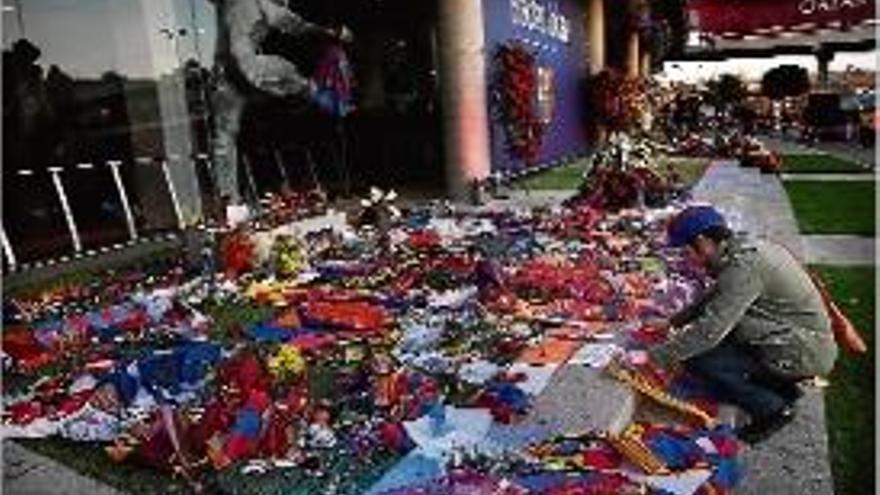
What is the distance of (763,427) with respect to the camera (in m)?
5.91

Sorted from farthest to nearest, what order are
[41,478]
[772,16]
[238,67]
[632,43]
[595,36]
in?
[772,16]
[632,43]
[595,36]
[238,67]
[41,478]

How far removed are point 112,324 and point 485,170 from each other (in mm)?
9278

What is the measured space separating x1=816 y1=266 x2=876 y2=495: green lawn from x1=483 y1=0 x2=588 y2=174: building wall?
10.5m

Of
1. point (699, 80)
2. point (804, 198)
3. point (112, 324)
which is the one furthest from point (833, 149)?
point (699, 80)

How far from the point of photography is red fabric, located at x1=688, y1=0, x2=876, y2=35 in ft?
150

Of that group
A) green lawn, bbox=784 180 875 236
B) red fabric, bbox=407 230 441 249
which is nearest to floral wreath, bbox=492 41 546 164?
green lawn, bbox=784 180 875 236

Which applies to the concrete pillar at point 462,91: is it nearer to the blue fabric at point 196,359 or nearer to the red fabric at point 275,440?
the blue fabric at point 196,359

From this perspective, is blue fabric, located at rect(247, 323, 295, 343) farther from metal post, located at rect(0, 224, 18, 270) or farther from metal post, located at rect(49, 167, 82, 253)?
metal post, located at rect(49, 167, 82, 253)

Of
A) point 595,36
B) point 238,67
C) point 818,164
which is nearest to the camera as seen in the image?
point 238,67

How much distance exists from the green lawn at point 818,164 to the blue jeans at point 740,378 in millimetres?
16039

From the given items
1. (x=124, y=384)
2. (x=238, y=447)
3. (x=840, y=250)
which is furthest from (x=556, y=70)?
(x=238, y=447)

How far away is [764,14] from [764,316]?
46035 millimetres

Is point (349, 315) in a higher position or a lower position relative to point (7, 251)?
lower

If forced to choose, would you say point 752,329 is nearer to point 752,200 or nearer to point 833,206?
point 752,200
